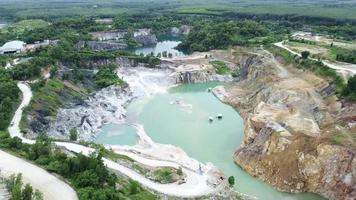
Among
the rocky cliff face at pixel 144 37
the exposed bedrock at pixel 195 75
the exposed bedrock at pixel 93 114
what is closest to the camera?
the exposed bedrock at pixel 93 114

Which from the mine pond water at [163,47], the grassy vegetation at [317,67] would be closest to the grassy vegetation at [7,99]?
the grassy vegetation at [317,67]

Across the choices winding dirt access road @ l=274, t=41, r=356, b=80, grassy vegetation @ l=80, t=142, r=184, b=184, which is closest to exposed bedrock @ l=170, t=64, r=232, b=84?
winding dirt access road @ l=274, t=41, r=356, b=80

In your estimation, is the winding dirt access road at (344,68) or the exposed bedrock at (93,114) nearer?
the exposed bedrock at (93,114)

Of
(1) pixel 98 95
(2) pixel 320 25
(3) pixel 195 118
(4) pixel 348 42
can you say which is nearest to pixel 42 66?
(1) pixel 98 95

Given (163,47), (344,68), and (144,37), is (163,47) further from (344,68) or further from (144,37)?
(344,68)

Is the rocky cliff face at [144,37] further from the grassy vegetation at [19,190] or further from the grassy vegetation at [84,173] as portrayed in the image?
the grassy vegetation at [19,190]

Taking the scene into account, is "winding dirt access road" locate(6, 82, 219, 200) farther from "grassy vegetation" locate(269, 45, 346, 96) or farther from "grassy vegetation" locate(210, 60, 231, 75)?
"grassy vegetation" locate(210, 60, 231, 75)

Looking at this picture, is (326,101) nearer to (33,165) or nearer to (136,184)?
(136,184)
